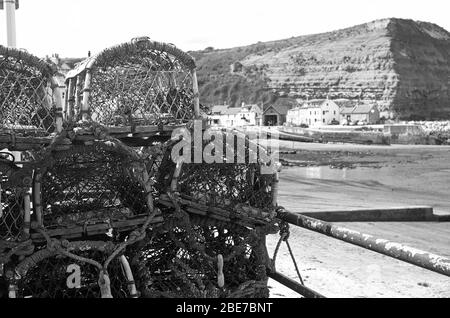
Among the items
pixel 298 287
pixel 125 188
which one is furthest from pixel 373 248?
pixel 125 188

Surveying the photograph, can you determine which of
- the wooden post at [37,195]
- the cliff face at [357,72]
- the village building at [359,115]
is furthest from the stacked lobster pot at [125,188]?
the cliff face at [357,72]

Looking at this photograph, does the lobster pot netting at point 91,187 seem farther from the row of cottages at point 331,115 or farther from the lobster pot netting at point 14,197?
the row of cottages at point 331,115

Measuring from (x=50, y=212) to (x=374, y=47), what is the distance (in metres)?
124

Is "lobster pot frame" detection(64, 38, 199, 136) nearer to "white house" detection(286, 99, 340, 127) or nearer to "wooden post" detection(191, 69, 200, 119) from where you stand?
"wooden post" detection(191, 69, 200, 119)

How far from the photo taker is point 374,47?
391 feet

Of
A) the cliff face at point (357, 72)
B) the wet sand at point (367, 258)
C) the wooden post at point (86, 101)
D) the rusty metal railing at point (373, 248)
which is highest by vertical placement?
the cliff face at point (357, 72)

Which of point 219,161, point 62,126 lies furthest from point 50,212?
point 219,161

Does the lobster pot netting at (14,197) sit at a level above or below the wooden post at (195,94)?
below

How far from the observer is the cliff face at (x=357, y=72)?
10444cm

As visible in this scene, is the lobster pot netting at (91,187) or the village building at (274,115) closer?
the lobster pot netting at (91,187)

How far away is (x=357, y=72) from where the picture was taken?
113250mm

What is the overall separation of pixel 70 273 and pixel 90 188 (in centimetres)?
42

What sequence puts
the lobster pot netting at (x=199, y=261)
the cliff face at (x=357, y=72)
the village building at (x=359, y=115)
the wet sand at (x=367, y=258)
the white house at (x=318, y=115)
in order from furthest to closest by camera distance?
the cliff face at (x=357, y=72), the village building at (x=359, y=115), the white house at (x=318, y=115), the wet sand at (x=367, y=258), the lobster pot netting at (x=199, y=261)

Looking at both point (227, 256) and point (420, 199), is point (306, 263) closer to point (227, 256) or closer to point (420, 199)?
point (227, 256)
